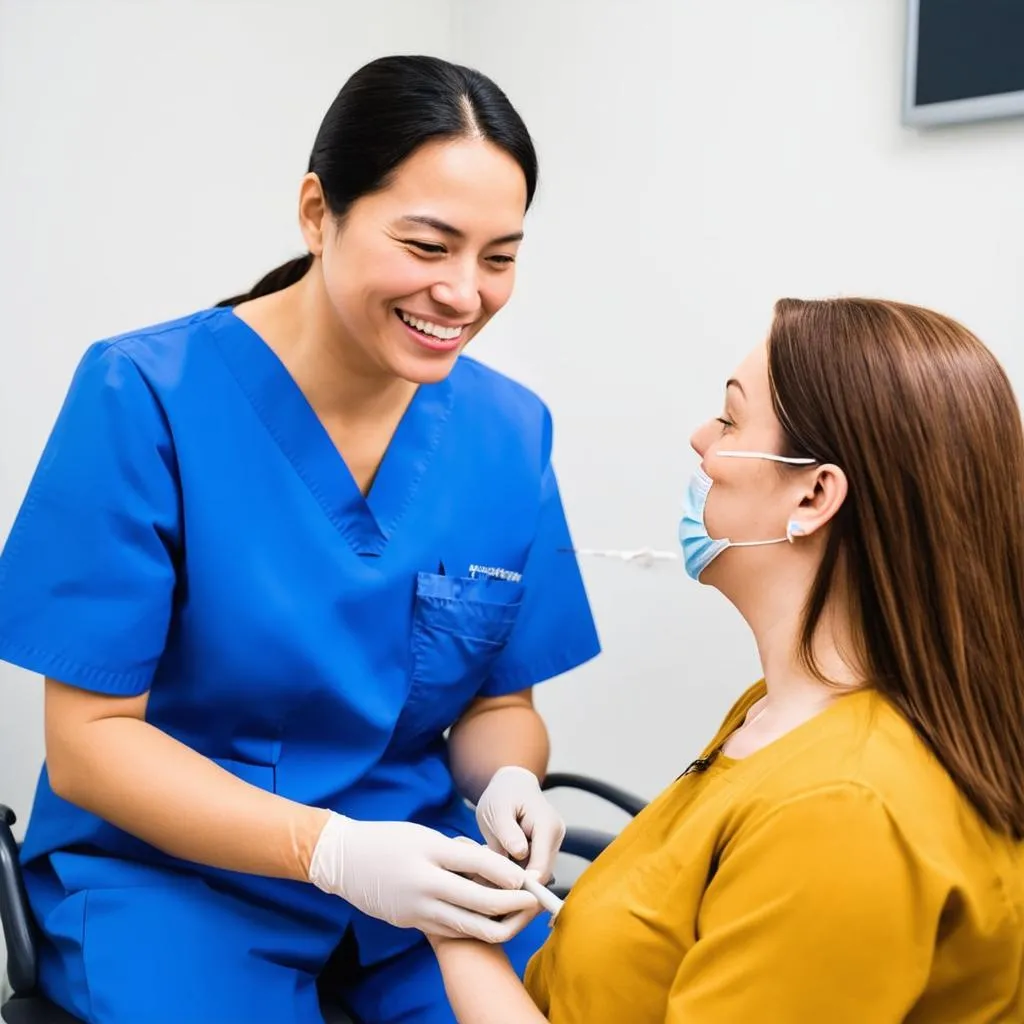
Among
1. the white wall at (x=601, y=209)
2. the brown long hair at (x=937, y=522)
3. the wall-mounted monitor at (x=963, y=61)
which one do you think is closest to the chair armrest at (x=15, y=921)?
the white wall at (x=601, y=209)

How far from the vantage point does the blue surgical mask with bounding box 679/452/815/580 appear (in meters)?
1.01

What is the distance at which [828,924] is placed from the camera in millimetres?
784

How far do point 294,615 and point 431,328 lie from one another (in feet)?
1.08

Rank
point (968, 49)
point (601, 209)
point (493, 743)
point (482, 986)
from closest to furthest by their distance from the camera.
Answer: point (482, 986) → point (493, 743) → point (968, 49) → point (601, 209)

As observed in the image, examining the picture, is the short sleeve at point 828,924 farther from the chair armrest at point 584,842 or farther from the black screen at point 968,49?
the black screen at point 968,49

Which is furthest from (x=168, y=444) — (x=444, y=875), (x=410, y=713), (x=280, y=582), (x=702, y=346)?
(x=702, y=346)

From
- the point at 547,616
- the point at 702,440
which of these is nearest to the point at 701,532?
the point at 702,440

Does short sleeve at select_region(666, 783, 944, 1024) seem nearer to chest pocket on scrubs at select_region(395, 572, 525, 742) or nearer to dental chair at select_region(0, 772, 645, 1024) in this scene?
chest pocket on scrubs at select_region(395, 572, 525, 742)

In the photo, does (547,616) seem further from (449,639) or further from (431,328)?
(431,328)

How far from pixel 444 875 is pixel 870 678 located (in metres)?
0.44

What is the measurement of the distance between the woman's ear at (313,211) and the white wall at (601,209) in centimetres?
63

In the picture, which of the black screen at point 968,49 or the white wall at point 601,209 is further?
the white wall at point 601,209

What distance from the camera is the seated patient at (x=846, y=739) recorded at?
2.61 ft

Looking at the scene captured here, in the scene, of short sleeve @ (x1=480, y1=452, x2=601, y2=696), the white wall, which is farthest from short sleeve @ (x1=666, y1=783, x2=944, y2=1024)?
the white wall
